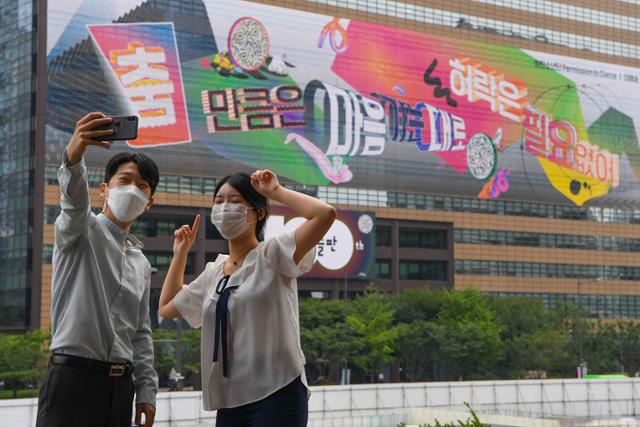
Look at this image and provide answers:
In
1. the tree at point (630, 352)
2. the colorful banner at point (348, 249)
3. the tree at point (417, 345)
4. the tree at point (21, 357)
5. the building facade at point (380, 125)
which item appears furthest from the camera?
the tree at point (630, 352)

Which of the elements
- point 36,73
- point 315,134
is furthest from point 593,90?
point 36,73

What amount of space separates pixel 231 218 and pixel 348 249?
75788 mm

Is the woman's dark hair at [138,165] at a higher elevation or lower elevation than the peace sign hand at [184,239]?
higher

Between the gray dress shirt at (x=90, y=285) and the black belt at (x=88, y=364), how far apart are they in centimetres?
2

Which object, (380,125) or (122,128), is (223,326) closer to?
(122,128)

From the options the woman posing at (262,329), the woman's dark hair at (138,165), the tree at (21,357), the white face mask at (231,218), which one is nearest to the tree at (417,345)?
the tree at (21,357)

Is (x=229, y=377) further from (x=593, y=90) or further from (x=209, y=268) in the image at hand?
(x=593, y=90)

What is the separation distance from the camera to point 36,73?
73250mm

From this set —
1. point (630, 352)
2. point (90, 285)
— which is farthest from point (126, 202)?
point (630, 352)

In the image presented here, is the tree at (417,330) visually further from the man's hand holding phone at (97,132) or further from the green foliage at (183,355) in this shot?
the man's hand holding phone at (97,132)

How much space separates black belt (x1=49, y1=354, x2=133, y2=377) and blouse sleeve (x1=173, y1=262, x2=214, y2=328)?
16.8 inches

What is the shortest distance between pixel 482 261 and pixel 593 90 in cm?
2217

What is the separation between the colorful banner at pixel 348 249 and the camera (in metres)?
79.2

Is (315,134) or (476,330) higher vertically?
(315,134)
